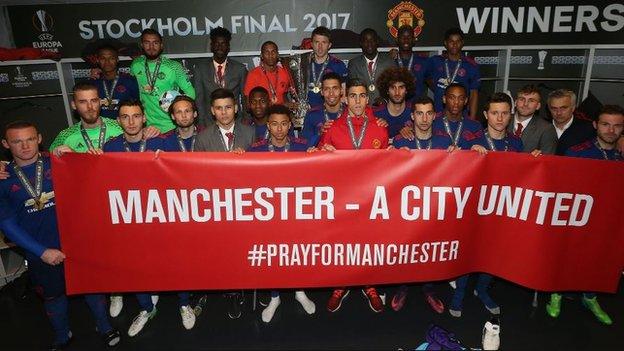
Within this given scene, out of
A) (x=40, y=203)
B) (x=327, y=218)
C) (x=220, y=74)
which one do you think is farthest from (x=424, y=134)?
(x=40, y=203)

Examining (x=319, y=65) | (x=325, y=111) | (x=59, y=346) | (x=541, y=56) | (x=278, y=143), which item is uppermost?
(x=541, y=56)

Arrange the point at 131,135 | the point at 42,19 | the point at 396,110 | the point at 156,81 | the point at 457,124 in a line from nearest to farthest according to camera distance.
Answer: the point at 131,135 → the point at 457,124 → the point at 396,110 → the point at 156,81 → the point at 42,19

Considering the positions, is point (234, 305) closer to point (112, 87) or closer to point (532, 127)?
point (112, 87)

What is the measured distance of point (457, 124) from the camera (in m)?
4.05

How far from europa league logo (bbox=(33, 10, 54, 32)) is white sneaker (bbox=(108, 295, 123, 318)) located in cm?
544

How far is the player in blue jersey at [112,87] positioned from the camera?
207 inches

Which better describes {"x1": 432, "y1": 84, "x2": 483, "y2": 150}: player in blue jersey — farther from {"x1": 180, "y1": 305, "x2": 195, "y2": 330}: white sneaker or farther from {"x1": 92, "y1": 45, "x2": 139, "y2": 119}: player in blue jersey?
{"x1": 92, "y1": 45, "x2": 139, "y2": 119}: player in blue jersey

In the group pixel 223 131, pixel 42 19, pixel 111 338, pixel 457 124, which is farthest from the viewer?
pixel 42 19

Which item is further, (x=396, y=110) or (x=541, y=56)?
(x=541, y=56)

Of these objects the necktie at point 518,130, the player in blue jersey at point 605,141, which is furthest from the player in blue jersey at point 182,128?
the player in blue jersey at point 605,141

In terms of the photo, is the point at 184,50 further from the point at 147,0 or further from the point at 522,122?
the point at 522,122

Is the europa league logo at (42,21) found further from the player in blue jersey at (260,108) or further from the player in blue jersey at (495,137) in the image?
the player in blue jersey at (495,137)

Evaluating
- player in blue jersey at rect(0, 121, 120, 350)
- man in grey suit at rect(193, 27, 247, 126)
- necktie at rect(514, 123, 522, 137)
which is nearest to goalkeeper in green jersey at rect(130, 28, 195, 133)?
man in grey suit at rect(193, 27, 247, 126)

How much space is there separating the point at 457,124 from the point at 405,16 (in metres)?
4.01
